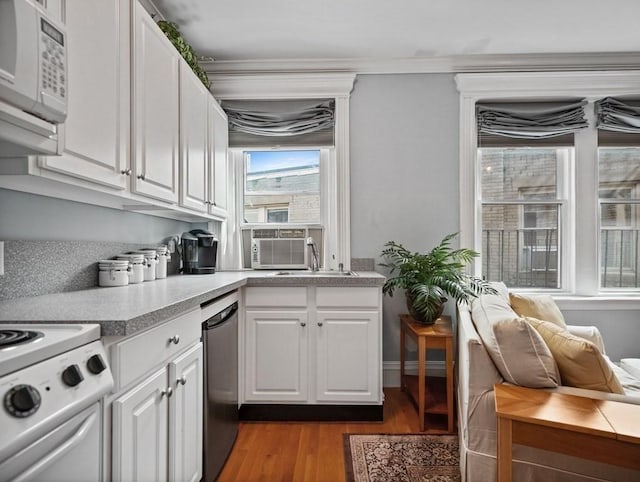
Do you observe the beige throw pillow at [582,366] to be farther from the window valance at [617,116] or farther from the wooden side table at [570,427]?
the window valance at [617,116]

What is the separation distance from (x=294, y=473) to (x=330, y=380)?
627 mm

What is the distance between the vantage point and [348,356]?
2447mm

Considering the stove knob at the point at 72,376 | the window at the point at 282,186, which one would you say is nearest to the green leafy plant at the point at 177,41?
the window at the point at 282,186

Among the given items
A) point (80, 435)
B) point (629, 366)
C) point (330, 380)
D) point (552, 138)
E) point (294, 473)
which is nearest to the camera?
point (80, 435)

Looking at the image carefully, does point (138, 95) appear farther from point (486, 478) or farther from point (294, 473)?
point (486, 478)

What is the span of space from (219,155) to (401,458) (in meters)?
2.35

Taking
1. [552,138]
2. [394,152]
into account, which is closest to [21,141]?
[394,152]

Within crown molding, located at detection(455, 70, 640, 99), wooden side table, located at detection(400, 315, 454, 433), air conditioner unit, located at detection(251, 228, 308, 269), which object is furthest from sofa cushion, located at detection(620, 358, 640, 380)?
air conditioner unit, located at detection(251, 228, 308, 269)

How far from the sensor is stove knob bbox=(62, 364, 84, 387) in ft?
2.69

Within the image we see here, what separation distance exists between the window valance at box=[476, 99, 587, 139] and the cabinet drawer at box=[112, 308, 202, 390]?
9.01 feet

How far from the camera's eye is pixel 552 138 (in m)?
3.12

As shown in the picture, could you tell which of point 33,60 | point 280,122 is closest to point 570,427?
point 33,60

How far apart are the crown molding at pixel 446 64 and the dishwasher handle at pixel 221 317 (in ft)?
6.57

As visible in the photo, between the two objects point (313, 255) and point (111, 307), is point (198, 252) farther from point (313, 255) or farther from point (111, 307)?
point (111, 307)
